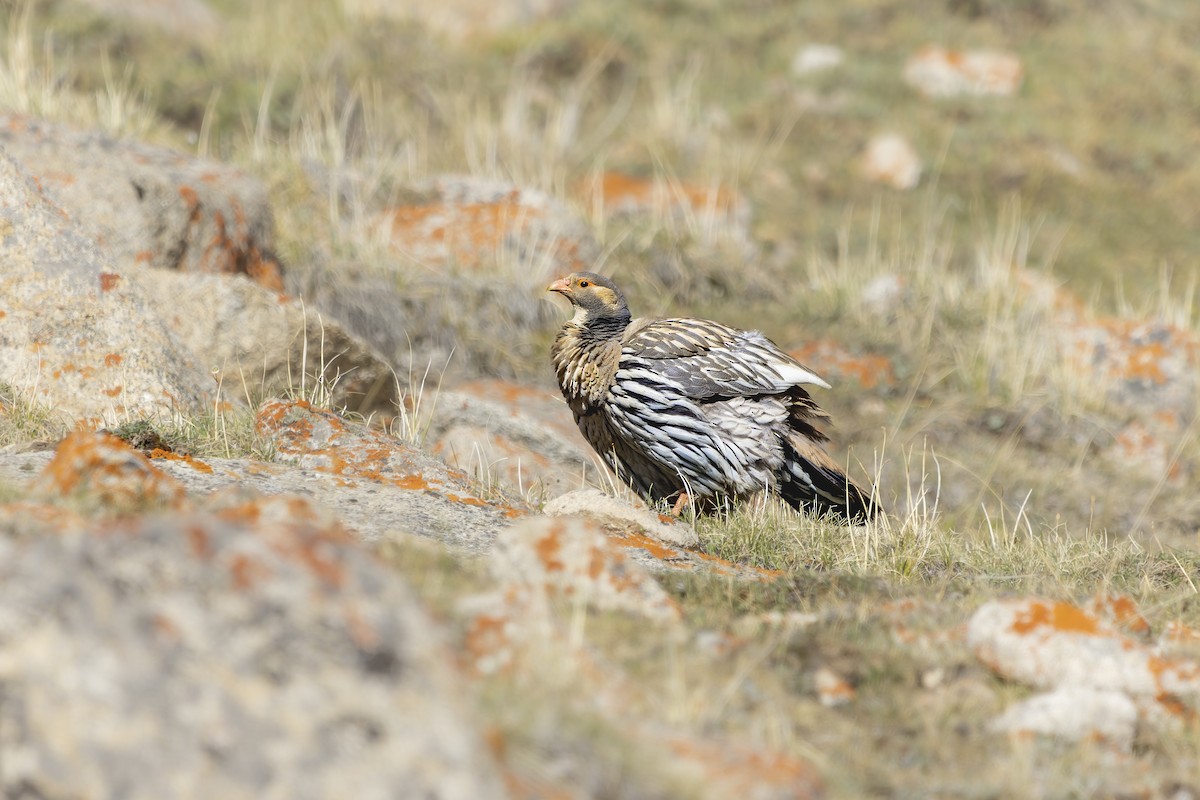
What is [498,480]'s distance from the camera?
6480 mm

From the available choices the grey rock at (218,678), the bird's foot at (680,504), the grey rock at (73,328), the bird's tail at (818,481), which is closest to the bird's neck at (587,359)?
the bird's foot at (680,504)

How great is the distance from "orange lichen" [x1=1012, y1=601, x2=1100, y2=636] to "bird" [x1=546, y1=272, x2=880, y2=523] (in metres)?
2.38

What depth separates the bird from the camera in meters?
6.68

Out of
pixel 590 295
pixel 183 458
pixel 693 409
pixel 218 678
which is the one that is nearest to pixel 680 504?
pixel 693 409

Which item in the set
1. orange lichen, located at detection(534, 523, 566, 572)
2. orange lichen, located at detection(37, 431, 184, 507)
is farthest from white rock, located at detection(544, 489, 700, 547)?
orange lichen, located at detection(37, 431, 184, 507)

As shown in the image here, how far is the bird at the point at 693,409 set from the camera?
21.9 feet

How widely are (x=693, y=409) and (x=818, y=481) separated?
0.80 metres

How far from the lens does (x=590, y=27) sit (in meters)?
18.6

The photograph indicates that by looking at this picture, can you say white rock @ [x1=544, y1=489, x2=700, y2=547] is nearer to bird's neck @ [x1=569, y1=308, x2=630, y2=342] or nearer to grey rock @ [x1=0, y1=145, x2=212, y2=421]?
bird's neck @ [x1=569, y1=308, x2=630, y2=342]

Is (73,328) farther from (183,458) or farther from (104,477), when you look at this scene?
(104,477)

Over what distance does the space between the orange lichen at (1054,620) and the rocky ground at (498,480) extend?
0.06 feet

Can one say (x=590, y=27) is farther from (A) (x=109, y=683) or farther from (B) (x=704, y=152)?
(A) (x=109, y=683)

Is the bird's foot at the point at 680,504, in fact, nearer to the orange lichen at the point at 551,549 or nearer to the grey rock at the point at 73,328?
the grey rock at the point at 73,328

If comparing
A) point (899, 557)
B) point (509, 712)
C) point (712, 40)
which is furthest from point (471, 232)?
point (712, 40)
